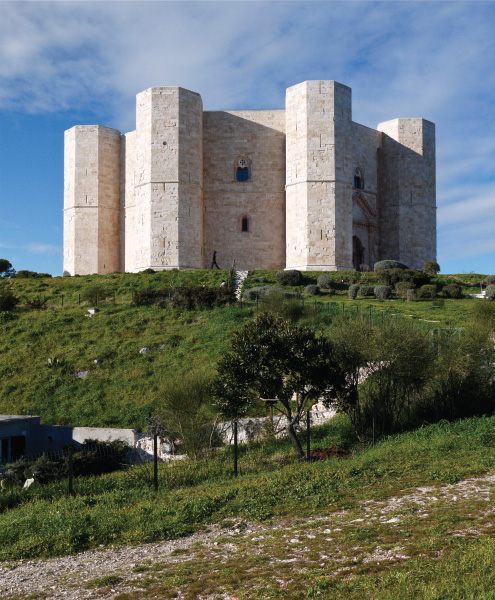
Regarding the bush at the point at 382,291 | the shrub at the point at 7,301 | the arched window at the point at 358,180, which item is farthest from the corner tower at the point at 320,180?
the shrub at the point at 7,301

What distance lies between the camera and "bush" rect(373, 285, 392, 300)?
28516 millimetres

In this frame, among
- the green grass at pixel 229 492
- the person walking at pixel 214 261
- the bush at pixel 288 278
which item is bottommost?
the green grass at pixel 229 492

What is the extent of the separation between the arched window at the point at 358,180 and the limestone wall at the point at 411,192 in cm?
229

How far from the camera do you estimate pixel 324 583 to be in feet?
17.9

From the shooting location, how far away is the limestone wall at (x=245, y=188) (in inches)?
1484

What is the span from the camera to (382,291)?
28.6 metres

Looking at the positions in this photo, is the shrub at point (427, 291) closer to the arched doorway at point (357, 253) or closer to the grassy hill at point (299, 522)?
the arched doorway at point (357, 253)

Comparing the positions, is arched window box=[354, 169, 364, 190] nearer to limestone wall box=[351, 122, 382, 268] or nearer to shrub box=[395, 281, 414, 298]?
limestone wall box=[351, 122, 382, 268]

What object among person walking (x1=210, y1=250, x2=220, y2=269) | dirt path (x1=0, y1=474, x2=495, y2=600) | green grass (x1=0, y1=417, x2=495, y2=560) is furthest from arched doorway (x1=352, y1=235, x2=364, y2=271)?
dirt path (x1=0, y1=474, x2=495, y2=600)

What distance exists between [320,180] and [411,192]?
28.4 feet

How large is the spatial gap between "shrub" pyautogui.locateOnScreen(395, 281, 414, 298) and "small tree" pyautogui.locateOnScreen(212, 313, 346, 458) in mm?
17681

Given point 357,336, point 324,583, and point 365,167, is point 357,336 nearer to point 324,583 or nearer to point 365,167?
point 324,583

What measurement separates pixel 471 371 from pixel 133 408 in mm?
9708

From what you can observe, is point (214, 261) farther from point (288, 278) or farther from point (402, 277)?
point (402, 277)
